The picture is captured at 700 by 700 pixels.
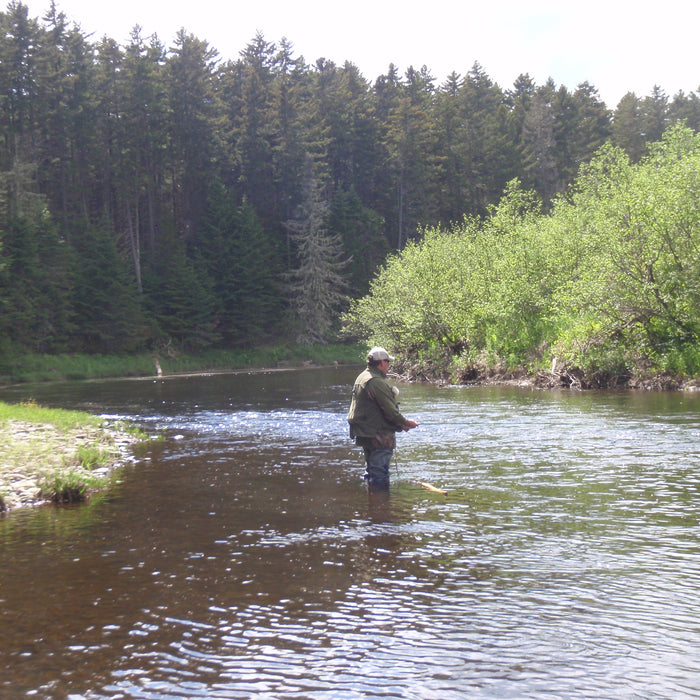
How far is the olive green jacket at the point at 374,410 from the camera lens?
36.6ft

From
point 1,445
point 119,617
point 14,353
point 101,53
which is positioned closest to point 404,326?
point 14,353

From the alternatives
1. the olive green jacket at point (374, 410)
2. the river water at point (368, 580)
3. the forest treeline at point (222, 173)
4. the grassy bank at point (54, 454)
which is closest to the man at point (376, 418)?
the olive green jacket at point (374, 410)

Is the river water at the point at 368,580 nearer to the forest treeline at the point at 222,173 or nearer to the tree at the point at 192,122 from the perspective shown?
the forest treeline at the point at 222,173

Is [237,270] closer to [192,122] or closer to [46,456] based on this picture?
[192,122]

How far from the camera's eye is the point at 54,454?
1395 cm

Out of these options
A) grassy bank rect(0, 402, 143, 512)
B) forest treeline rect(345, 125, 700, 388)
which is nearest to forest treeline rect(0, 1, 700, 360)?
forest treeline rect(345, 125, 700, 388)

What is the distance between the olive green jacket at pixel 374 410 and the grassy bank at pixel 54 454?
4278 mm

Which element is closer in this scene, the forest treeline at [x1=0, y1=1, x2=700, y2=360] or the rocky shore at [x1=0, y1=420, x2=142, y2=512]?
the rocky shore at [x1=0, y1=420, x2=142, y2=512]

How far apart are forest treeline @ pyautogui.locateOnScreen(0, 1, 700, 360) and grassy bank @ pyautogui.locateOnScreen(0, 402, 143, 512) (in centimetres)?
2571

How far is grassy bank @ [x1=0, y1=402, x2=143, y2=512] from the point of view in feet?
37.8

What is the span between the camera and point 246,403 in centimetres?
2739

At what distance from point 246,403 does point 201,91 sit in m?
46.6

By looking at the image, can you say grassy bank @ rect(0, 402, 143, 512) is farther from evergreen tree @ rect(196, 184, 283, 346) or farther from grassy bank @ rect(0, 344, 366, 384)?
evergreen tree @ rect(196, 184, 283, 346)

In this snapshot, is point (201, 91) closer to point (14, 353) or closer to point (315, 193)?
point (315, 193)
